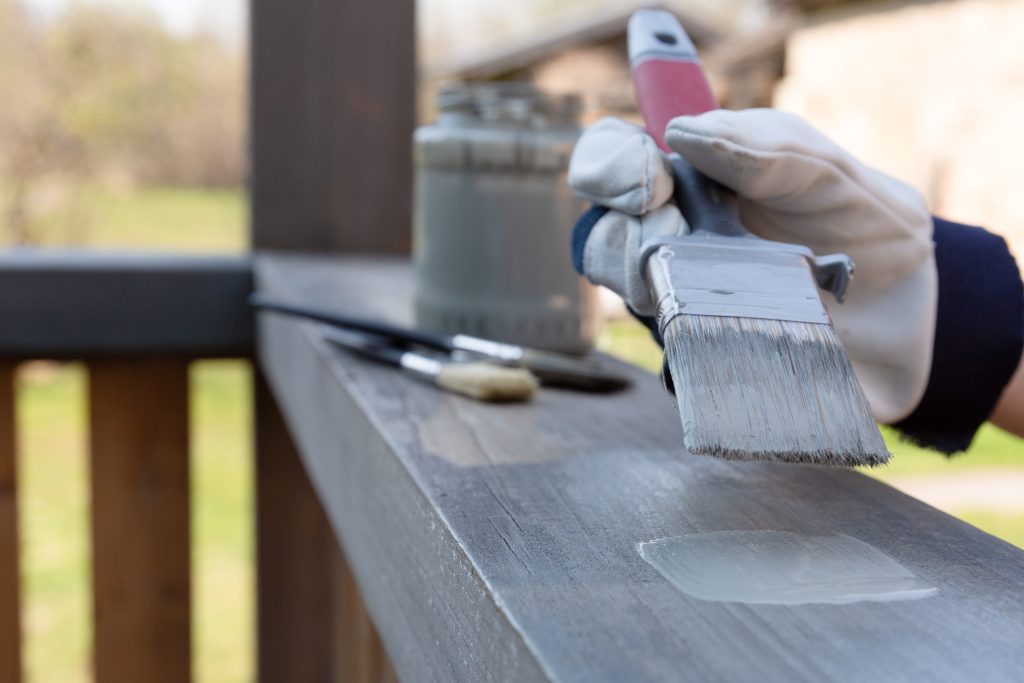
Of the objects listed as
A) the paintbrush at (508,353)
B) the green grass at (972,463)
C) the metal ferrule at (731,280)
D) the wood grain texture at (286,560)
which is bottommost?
the green grass at (972,463)

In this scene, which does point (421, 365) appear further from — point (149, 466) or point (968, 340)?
point (149, 466)

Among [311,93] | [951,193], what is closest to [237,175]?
[951,193]

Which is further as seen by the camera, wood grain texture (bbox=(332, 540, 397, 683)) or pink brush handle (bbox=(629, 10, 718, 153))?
wood grain texture (bbox=(332, 540, 397, 683))

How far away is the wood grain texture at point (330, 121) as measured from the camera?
1393 mm

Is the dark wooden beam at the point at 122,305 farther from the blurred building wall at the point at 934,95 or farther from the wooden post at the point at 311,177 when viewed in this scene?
the blurred building wall at the point at 934,95

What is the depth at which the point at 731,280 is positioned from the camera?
49 centimetres

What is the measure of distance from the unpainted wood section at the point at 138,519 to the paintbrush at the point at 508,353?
0.58 m

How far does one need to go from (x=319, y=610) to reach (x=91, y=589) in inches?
11.9

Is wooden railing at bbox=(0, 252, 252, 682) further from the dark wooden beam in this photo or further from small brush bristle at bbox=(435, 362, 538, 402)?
small brush bristle at bbox=(435, 362, 538, 402)

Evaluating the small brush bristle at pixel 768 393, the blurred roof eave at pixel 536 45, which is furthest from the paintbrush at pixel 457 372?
the blurred roof eave at pixel 536 45

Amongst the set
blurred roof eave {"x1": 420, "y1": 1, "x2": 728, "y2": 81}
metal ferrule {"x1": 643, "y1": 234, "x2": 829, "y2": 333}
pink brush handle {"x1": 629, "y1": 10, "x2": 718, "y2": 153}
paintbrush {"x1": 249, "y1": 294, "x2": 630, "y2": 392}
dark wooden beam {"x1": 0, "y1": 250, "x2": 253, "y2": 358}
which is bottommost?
dark wooden beam {"x1": 0, "y1": 250, "x2": 253, "y2": 358}

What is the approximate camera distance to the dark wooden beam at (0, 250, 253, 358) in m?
1.25

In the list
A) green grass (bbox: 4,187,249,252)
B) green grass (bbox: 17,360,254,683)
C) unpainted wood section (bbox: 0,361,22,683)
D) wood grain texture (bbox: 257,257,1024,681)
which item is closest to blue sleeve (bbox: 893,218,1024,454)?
wood grain texture (bbox: 257,257,1024,681)

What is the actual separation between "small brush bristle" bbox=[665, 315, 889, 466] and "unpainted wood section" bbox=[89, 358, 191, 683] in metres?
1.03
